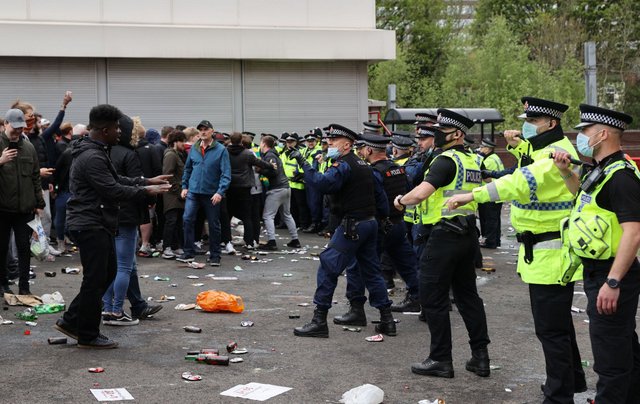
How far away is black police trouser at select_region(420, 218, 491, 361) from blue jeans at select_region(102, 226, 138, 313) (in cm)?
319

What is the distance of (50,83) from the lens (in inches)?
947

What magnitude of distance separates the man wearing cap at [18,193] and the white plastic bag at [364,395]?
16.6ft

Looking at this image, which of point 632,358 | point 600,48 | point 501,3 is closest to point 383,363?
point 632,358

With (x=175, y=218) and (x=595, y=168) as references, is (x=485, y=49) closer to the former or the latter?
(x=175, y=218)

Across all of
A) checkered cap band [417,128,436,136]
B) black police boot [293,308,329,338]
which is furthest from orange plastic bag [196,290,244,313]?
checkered cap band [417,128,436,136]

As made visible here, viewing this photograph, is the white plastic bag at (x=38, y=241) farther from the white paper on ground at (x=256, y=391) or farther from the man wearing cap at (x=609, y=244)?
the man wearing cap at (x=609, y=244)

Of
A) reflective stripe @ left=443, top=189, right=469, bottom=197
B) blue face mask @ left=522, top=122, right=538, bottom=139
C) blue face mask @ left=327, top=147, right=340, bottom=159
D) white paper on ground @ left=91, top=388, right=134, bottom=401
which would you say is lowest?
white paper on ground @ left=91, top=388, right=134, bottom=401

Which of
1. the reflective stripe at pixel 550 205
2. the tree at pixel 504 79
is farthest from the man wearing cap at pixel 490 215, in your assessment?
the tree at pixel 504 79

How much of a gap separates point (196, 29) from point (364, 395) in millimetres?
19080

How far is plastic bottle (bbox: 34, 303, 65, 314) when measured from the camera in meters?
9.91

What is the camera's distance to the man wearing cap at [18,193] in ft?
33.4

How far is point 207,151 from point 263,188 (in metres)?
4.21

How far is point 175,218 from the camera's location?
14.6m

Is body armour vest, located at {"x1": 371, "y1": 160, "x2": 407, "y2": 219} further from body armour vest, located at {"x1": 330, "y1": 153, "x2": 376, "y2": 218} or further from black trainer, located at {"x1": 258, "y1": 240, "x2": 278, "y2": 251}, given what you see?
black trainer, located at {"x1": 258, "y1": 240, "x2": 278, "y2": 251}
